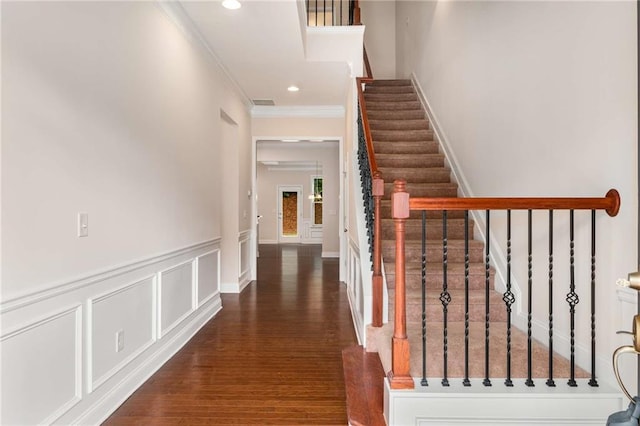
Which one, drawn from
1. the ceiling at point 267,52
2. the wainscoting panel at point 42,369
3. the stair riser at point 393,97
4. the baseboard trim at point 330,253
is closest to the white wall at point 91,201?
the wainscoting panel at point 42,369

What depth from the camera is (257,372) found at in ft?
8.86

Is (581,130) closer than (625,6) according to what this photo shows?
No

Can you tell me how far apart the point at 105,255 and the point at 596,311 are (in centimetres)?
272

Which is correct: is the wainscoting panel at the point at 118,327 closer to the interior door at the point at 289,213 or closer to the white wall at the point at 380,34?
the white wall at the point at 380,34

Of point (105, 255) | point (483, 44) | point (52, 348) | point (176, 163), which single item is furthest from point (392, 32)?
point (52, 348)

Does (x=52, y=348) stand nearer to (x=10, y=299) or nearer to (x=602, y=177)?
(x=10, y=299)

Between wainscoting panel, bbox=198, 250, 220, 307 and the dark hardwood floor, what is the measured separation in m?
0.30

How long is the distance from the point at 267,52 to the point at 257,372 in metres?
3.11

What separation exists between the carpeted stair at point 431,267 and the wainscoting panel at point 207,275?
1944 millimetres

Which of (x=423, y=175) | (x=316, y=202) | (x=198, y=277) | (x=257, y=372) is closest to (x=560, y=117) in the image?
(x=423, y=175)

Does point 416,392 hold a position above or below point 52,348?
below

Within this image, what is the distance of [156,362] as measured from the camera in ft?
9.10

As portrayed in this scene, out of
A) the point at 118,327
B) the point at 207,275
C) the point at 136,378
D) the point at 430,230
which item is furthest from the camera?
the point at 207,275

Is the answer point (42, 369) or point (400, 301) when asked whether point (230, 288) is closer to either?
point (42, 369)
